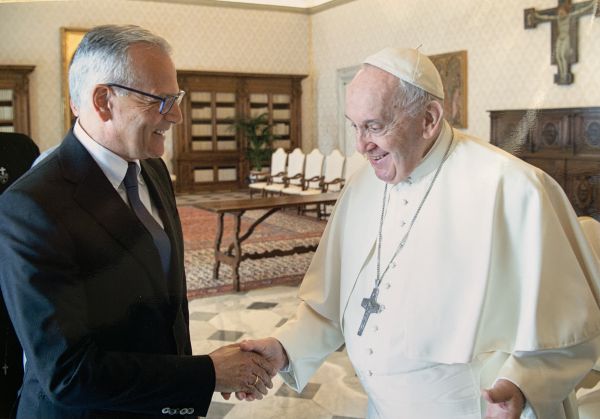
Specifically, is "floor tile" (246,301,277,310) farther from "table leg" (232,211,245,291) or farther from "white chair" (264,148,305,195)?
"white chair" (264,148,305,195)

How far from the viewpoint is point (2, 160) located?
1.85m

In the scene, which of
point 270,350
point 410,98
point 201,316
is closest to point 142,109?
point 410,98

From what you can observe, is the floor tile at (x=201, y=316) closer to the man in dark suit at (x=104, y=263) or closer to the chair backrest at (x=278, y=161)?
the man in dark suit at (x=104, y=263)

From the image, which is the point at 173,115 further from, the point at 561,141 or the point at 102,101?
the point at 561,141

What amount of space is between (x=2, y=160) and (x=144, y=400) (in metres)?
0.95

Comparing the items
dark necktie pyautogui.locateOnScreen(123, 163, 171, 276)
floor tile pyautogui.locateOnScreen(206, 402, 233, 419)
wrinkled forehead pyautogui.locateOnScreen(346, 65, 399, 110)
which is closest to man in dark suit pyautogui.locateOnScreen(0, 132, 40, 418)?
dark necktie pyautogui.locateOnScreen(123, 163, 171, 276)

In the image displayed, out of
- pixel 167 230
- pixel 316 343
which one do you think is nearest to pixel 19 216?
pixel 167 230

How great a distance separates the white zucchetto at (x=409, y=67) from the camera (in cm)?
159

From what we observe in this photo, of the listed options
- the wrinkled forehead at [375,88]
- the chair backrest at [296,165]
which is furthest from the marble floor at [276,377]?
the chair backrest at [296,165]

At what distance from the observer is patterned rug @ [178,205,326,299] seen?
6105mm

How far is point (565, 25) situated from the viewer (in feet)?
15.6

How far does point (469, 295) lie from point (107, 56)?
Result: 3.47 ft

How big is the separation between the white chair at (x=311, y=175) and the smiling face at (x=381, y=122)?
298 inches

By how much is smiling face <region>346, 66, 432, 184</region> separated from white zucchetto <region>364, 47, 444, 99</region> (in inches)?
0.8
